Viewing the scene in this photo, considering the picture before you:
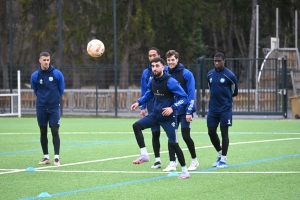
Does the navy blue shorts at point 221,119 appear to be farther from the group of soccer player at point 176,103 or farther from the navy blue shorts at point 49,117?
the navy blue shorts at point 49,117

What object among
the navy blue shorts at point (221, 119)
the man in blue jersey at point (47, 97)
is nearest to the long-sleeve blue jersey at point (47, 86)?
the man in blue jersey at point (47, 97)

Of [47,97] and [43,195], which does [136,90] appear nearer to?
[47,97]

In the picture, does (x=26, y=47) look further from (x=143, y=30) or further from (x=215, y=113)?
(x=215, y=113)

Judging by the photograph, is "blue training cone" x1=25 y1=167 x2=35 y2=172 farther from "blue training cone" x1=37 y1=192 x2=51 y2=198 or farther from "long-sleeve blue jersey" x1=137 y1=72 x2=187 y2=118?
"blue training cone" x1=37 y1=192 x2=51 y2=198

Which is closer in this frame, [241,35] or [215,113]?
[215,113]

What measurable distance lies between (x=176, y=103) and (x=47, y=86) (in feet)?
11.4

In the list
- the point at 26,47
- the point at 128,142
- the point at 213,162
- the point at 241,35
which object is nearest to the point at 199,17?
the point at 241,35

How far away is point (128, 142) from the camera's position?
696 inches

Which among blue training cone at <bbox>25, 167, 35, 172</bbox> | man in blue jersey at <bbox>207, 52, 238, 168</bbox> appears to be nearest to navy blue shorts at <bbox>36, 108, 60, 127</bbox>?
blue training cone at <bbox>25, 167, 35, 172</bbox>

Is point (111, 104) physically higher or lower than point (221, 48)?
lower

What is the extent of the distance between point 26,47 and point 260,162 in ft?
110

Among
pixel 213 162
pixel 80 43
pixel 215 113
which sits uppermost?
pixel 80 43

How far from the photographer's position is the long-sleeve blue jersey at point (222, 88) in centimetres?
1270

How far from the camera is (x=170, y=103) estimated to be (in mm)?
11312
